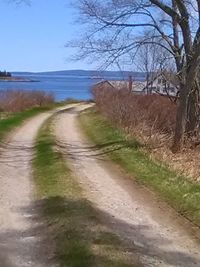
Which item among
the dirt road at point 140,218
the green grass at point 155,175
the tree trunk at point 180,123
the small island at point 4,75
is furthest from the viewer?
the small island at point 4,75

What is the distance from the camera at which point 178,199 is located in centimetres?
1002

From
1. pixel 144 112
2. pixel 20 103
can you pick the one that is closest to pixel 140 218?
pixel 144 112

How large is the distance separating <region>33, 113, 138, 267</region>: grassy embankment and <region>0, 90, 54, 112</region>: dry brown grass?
1327 inches

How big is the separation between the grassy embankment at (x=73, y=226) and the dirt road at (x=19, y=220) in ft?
0.64

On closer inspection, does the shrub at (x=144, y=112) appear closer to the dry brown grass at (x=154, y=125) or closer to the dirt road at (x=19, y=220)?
the dry brown grass at (x=154, y=125)

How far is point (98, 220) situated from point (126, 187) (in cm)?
315

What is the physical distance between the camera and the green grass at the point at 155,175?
9602mm

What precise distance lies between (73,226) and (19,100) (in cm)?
4123

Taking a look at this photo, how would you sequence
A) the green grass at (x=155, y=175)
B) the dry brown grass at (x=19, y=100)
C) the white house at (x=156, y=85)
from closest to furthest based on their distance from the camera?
the green grass at (x=155, y=175) < the white house at (x=156, y=85) < the dry brown grass at (x=19, y=100)

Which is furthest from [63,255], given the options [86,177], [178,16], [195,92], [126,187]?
[195,92]

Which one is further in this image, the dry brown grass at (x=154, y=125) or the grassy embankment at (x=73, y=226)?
the dry brown grass at (x=154, y=125)

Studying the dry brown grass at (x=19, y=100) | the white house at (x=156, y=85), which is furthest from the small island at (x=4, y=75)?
the white house at (x=156, y=85)

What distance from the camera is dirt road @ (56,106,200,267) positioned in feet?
22.5

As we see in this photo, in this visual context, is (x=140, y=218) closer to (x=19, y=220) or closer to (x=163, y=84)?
(x=19, y=220)
